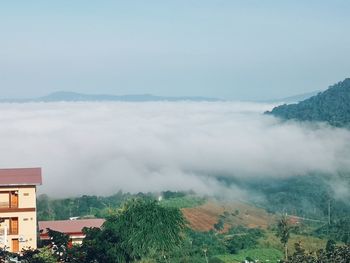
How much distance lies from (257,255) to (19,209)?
121 ft

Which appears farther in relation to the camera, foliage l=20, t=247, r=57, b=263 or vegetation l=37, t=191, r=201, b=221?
vegetation l=37, t=191, r=201, b=221

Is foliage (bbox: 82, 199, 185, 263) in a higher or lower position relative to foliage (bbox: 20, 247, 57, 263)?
lower

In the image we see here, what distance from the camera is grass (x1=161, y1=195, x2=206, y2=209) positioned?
10525 cm

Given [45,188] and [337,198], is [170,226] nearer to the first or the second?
[45,188]

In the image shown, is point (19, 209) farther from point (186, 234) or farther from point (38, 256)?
point (186, 234)

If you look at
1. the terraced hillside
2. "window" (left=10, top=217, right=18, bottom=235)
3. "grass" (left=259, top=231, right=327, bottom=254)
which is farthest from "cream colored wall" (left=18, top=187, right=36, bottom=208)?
the terraced hillside

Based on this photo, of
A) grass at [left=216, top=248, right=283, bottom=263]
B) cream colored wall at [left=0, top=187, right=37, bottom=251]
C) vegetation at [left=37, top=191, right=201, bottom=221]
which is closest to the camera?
cream colored wall at [left=0, top=187, right=37, bottom=251]

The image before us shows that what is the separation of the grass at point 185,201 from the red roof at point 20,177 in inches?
2506

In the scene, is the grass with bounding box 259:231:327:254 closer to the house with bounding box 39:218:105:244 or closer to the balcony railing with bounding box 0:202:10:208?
the house with bounding box 39:218:105:244

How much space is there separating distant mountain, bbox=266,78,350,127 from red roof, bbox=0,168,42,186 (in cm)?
12924

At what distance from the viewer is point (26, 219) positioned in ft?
130

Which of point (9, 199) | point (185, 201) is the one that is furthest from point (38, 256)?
point (185, 201)

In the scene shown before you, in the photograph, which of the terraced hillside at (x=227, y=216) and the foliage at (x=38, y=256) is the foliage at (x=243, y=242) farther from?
the foliage at (x=38, y=256)

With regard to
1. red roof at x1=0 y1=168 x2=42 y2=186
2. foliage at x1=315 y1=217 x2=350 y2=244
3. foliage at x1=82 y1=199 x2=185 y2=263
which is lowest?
foliage at x1=315 y1=217 x2=350 y2=244
